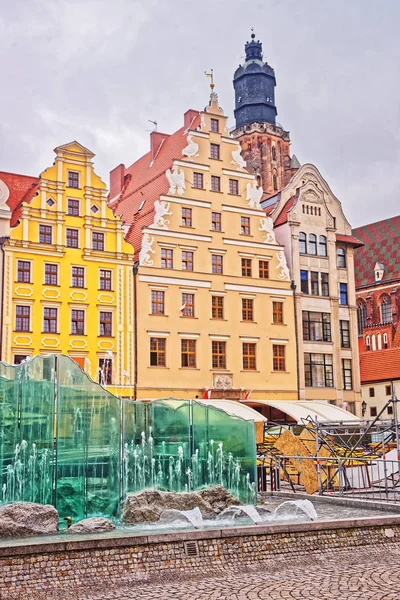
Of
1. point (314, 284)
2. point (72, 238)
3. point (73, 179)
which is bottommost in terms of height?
point (314, 284)

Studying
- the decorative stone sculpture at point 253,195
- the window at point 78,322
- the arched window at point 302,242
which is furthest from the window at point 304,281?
the window at point 78,322

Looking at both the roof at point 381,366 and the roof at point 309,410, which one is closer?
the roof at point 309,410

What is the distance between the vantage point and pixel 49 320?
33750mm

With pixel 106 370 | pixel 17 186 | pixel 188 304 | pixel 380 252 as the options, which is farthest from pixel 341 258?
pixel 380 252

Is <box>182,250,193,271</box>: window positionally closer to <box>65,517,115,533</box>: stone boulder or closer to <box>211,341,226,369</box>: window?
<box>211,341,226,369</box>: window

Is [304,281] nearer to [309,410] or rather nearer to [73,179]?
[309,410]

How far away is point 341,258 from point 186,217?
10299 mm

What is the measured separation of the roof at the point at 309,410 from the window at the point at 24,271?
12.0m

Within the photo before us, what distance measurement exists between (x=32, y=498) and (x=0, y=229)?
21.3 m

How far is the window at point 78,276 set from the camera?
1368 inches

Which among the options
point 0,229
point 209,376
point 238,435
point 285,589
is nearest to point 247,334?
point 209,376

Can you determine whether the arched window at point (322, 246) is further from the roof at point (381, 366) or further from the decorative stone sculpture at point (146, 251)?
the roof at point (381, 366)

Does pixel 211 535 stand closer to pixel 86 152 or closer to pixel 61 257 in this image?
pixel 61 257

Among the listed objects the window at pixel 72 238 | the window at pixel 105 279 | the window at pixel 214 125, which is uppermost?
the window at pixel 214 125
